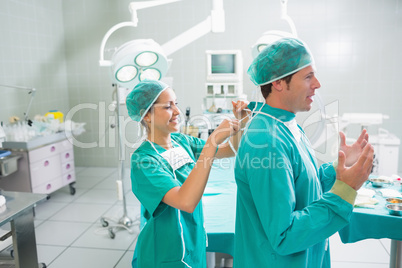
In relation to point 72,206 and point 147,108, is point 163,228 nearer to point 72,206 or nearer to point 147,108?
point 147,108

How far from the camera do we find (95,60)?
5.00 meters

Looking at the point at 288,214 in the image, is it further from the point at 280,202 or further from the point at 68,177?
the point at 68,177

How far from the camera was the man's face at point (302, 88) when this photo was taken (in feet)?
3.86

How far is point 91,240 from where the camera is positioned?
3033 mm

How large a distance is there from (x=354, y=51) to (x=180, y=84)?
234 cm

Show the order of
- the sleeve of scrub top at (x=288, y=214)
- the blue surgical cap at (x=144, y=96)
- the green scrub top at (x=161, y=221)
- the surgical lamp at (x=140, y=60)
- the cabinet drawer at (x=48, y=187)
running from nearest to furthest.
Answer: the sleeve of scrub top at (x=288, y=214), the green scrub top at (x=161, y=221), the blue surgical cap at (x=144, y=96), the surgical lamp at (x=140, y=60), the cabinet drawer at (x=48, y=187)

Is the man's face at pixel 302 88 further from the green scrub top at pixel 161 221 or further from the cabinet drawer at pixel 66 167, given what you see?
the cabinet drawer at pixel 66 167

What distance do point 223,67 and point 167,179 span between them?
232 cm

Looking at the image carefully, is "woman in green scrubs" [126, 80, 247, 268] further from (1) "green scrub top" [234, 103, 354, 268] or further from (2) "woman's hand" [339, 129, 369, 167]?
(2) "woman's hand" [339, 129, 369, 167]

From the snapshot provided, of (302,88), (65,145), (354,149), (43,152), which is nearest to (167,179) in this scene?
(302,88)

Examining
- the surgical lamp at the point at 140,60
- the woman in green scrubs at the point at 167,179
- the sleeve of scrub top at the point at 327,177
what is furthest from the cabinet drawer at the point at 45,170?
the sleeve of scrub top at the point at 327,177

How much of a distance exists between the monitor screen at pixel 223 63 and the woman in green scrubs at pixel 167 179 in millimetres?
1904

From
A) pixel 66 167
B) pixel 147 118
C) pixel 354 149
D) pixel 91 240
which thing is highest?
pixel 147 118

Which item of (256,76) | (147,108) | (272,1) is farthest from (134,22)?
(272,1)
